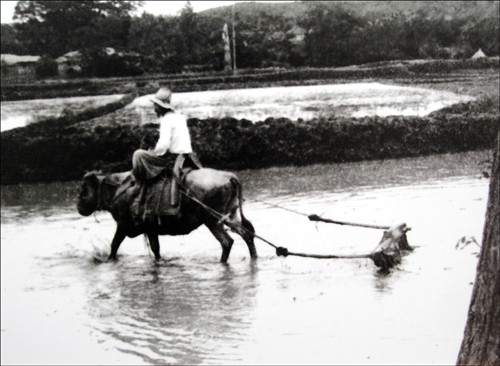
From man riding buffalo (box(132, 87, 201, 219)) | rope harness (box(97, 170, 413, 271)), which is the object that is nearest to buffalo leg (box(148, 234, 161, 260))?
man riding buffalo (box(132, 87, 201, 219))

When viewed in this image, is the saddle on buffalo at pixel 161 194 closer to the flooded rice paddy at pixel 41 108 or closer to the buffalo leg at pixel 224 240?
the buffalo leg at pixel 224 240

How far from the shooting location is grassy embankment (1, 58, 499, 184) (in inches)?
216

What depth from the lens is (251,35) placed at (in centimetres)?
582

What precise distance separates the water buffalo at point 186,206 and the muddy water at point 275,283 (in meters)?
0.19

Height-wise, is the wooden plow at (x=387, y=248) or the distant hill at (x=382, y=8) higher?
the distant hill at (x=382, y=8)

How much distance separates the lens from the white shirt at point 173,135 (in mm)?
5605

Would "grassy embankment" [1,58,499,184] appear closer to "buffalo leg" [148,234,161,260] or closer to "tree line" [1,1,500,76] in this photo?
"tree line" [1,1,500,76]

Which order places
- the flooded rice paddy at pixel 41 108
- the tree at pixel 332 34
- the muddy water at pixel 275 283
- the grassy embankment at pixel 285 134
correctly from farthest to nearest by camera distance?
the flooded rice paddy at pixel 41 108
the tree at pixel 332 34
the grassy embankment at pixel 285 134
the muddy water at pixel 275 283

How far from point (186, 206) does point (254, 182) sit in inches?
28.7

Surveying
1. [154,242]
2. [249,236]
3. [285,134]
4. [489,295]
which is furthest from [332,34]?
[489,295]

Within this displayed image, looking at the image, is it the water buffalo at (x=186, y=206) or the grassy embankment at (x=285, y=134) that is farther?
the water buffalo at (x=186, y=206)

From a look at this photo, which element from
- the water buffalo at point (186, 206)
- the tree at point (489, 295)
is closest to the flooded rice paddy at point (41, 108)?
the water buffalo at point (186, 206)

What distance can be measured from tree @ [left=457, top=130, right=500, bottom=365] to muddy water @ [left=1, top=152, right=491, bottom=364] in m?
1.60

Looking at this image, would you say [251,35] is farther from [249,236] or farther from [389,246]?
[389,246]
